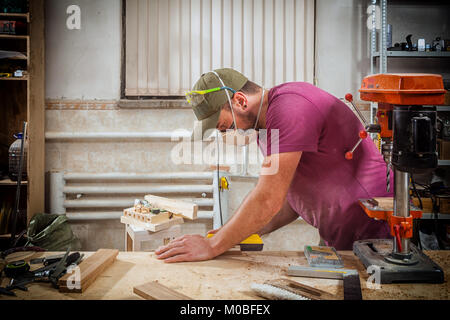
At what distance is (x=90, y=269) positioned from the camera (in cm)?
112

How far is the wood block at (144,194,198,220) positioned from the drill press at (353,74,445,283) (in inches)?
41.4

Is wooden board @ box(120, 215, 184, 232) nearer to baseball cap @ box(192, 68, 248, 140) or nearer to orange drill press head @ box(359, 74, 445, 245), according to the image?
baseball cap @ box(192, 68, 248, 140)

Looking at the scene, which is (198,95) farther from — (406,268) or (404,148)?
(406,268)

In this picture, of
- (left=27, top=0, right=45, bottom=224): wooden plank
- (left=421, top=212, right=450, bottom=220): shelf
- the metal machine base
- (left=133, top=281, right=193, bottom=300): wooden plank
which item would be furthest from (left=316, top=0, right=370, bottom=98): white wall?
(left=133, top=281, right=193, bottom=300): wooden plank

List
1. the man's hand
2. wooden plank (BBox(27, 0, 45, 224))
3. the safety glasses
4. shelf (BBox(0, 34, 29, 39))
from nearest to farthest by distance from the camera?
the man's hand → the safety glasses → shelf (BBox(0, 34, 29, 39)) → wooden plank (BBox(27, 0, 45, 224))

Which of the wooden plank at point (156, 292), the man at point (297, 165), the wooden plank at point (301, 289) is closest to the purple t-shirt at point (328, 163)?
the man at point (297, 165)

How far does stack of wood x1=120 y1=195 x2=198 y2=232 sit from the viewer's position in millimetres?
2084


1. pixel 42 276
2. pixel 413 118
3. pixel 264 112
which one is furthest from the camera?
pixel 264 112

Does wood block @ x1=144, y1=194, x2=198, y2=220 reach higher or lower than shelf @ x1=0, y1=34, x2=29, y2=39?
lower

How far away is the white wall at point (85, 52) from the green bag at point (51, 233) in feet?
3.01

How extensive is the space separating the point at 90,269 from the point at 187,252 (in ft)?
0.95

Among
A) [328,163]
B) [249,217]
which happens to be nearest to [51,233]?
[249,217]

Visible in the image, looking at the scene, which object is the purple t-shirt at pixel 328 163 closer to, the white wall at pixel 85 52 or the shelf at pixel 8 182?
the white wall at pixel 85 52
